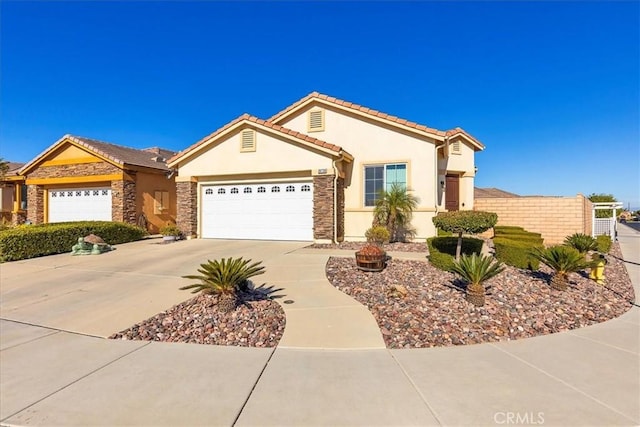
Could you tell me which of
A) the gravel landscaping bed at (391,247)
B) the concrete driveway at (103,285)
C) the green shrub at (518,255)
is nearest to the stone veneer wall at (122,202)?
the concrete driveway at (103,285)

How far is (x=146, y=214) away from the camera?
639 inches

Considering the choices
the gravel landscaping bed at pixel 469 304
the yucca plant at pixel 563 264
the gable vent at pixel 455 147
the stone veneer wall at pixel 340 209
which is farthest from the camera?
the gable vent at pixel 455 147

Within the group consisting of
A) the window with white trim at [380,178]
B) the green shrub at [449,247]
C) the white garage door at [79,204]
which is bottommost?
the green shrub at [449,247]

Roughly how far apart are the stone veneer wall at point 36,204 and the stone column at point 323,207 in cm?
1677

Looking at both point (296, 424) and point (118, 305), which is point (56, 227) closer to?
point (118, 305)

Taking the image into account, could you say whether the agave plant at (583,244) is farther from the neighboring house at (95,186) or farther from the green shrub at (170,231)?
the neighboring house at (95,186)

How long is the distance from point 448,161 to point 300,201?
9.05 metres

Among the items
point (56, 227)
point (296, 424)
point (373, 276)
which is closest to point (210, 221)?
point (56, 227)

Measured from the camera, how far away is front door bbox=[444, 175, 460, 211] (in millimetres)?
16180

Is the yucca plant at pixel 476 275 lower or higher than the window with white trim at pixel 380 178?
lower

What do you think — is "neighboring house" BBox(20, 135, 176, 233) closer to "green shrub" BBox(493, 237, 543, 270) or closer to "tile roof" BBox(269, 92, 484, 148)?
"tile roof" BBox(269, 92, 484, 148)

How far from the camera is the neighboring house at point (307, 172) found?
468 inches

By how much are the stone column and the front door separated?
26.3 ft

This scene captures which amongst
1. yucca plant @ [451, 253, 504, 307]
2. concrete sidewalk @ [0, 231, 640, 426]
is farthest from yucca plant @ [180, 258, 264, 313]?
yucca plant @ [451, 253, 504, 307]
